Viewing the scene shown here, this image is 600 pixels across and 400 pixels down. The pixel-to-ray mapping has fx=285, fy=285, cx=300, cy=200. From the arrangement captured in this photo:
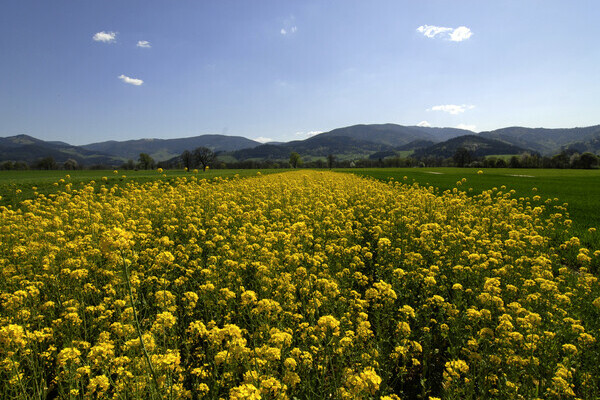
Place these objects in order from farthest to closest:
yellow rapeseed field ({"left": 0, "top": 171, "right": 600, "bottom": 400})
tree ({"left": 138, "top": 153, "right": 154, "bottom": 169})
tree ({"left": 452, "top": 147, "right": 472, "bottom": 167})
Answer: tree ({"left": 452, "top": 147, "right": 472, "bottom": 167}) → tree ({"left": 138, "top": 153, "right": 154, "bottom": 169}) → yellow rapeseed field ({"left": 0, "top": 171, "right": 600, "bottom": 400})

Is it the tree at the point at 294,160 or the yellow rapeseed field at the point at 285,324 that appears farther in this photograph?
the tree at the point at 294,160

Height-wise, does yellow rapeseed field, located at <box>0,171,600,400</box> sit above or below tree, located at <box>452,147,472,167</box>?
below

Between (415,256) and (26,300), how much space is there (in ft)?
21.6

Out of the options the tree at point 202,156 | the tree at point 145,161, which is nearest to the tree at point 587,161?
the tree at point 202,156

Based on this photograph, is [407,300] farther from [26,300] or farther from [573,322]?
[26,300]

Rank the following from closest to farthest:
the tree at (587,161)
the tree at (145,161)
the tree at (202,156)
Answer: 1. the tree at (202,156)
2. the tree at (587,161)
3. the tree at (145,161)

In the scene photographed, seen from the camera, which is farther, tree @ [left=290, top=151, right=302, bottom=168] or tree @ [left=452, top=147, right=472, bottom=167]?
tree @ [left=290, top=151, right=302, bottom=168]

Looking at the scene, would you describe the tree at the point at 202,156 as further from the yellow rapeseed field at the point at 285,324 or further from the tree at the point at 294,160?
the yellow rapeseed field at the point at 285,324

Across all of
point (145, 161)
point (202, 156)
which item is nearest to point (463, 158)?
point (202, 156)

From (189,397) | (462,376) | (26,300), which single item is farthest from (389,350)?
(26,300)

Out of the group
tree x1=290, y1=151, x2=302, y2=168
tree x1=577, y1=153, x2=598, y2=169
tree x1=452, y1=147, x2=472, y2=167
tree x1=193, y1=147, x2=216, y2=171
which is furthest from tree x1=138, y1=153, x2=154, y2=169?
tree x1=577, y1=153, x2=598, y2=169

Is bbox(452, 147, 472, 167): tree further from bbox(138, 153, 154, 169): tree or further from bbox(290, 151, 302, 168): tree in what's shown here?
bbox(138, 153, 154, 169): tree

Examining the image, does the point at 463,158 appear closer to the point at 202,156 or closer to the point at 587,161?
the point at 587,161

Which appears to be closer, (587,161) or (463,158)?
(587,161)
